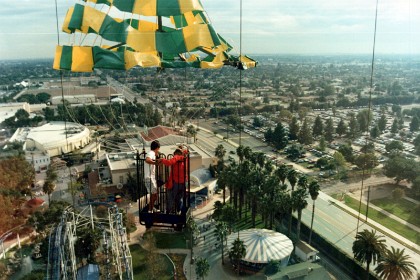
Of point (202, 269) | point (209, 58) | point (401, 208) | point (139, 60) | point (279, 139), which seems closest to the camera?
point (139, 60)

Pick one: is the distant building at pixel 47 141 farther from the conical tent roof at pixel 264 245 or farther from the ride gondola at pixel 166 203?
the ride gondola at pixel 166 203

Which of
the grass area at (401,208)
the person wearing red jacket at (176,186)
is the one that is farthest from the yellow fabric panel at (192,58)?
the grass area at (401,208)

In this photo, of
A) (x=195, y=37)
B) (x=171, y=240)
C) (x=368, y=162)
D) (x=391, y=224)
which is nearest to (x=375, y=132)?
(x=368, y=162)

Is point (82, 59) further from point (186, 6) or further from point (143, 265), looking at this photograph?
point (143, 265)

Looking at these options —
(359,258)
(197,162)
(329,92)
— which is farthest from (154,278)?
(329,92)

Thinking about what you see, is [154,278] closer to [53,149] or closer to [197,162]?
[197,162]

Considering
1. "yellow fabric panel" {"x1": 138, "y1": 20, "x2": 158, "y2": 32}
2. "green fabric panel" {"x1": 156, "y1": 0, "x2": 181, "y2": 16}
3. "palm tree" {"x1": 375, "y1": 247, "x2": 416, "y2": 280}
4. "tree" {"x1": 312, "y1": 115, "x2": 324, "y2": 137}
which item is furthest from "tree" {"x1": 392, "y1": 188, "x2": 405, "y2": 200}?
"green fabric panel" {"x1": 156, "y1": 0, "x2": 181, "y2": 16}

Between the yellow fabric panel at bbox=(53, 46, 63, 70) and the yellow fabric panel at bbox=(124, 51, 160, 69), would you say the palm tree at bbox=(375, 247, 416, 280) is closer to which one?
the yellow fabric panel at bbox=(124, 51, 160, 69)
